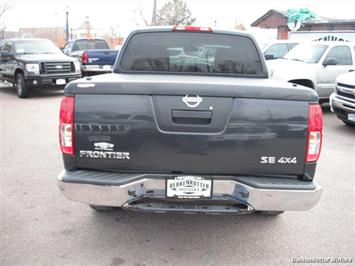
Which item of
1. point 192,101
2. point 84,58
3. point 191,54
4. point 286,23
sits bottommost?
point 84,58

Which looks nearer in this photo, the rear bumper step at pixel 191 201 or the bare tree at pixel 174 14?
the rear bumper step at pixel 191 201

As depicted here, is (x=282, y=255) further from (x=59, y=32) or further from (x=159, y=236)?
(x=59, y=32)

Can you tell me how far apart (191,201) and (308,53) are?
374 inches

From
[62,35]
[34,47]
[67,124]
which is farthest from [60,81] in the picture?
[62,35]

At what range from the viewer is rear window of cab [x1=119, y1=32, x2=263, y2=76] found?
4457mm

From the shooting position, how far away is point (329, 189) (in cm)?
519

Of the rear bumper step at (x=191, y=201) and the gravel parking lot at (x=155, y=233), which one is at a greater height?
the rear bumper step at (x=191, y=201)

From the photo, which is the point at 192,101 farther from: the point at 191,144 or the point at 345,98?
the point at 345,98

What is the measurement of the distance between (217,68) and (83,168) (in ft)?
6.39

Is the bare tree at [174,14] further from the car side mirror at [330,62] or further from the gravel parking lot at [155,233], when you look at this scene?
the gravel parking lot at [155,233]

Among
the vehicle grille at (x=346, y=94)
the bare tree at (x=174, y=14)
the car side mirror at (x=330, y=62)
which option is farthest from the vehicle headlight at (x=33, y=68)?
the bare tree at (x=174, y=14)

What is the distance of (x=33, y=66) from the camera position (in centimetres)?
1253

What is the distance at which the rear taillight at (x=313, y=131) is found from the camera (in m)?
3.16

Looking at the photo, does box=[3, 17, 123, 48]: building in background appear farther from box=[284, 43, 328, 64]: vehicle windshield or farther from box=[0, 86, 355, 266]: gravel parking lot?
box=[0, 86, 355, 266]: gravel parking lot
